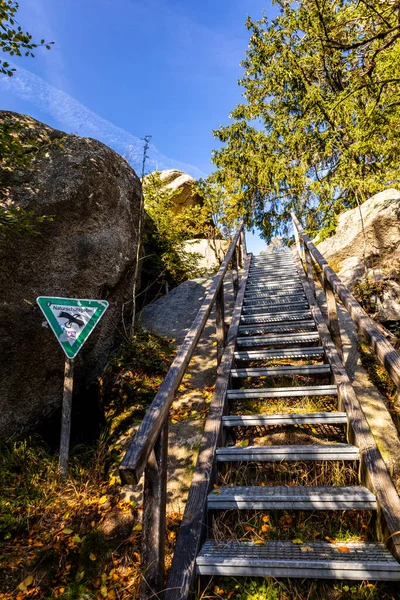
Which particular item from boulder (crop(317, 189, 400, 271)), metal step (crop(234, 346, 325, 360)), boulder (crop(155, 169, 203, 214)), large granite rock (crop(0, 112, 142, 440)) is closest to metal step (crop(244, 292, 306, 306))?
metal step (crop(234, 346, 325, 360))

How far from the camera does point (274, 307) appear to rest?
5.51 metres

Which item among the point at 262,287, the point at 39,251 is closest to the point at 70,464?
the point at 39,251

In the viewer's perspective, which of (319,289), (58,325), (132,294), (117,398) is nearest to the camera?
(58,325)

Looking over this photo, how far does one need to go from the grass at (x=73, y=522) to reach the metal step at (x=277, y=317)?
1968 mm

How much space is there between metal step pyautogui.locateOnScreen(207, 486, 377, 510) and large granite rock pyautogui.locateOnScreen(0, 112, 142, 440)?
303 cm

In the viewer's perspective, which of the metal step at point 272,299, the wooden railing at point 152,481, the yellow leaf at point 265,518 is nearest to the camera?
the wooden railing at point 152,481

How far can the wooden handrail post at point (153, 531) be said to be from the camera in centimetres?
184

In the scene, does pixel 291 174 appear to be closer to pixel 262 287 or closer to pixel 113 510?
pixel 262 287

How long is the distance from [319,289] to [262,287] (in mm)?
1526

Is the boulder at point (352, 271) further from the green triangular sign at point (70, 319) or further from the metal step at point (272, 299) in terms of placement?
the green triangular sign at point (70, 319)

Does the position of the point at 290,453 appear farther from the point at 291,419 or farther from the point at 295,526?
the point at 295,526

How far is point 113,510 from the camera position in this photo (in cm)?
310

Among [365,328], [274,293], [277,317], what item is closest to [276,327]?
[277,317]

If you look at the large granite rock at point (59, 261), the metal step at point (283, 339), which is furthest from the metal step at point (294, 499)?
the large granite rock at point (59, 261)
